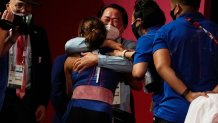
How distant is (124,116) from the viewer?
2812 mm

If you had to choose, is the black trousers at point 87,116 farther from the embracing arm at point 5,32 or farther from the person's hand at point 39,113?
the person's hand at point 39,113

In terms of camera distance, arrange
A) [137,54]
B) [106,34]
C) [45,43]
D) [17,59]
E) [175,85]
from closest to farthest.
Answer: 1. [175,85]
2. [137,54]
3. [106,34]
4. [17,59]
5. [45,43]

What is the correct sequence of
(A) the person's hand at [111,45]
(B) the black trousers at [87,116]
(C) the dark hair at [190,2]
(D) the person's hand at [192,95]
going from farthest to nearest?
(A) the person's hand at [111,45], (B) the black trousers at [87,116], (C) the dark hair at [190,2], (D) the person's hand at [192,95]

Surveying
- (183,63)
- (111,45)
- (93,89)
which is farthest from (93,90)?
(183,63)

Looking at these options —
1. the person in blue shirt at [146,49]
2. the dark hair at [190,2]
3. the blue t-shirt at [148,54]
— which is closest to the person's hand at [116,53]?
the person in blue shirt at [146,49]

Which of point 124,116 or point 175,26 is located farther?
point 124,116

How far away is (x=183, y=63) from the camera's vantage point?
2.13m

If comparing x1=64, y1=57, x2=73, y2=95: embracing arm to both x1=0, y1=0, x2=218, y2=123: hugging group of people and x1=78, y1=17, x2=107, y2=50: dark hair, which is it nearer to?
x1=0, y1=0, x2=218, y2=123: hugging group of people

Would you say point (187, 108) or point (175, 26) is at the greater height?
point (175, 26)

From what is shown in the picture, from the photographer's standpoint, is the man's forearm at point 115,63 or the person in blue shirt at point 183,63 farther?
the man's forearm at point 115,63

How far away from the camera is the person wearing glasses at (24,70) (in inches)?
104

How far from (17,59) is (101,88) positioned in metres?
0.69

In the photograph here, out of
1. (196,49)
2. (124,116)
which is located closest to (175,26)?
(196,49)

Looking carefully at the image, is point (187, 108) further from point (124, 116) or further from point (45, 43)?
point (45, 43)
